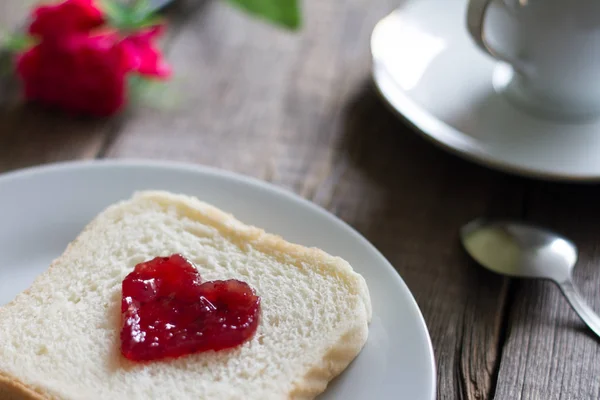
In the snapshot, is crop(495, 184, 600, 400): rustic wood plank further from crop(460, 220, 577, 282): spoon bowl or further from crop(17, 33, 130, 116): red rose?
crop(17, 33, 130, 116): red rose

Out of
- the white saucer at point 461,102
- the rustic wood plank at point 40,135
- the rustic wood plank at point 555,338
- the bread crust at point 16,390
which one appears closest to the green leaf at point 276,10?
the white saucer at point 461,102

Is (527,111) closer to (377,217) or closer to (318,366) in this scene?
(377,217)

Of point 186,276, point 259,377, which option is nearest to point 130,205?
point 186,276

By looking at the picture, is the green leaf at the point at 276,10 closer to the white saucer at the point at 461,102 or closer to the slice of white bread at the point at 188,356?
the white saucer at the point at 461,102

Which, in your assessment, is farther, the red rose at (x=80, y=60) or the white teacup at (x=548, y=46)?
the red rose at (x=80, y=60)

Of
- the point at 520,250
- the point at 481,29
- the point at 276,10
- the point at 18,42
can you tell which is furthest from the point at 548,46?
the point at 18,42
